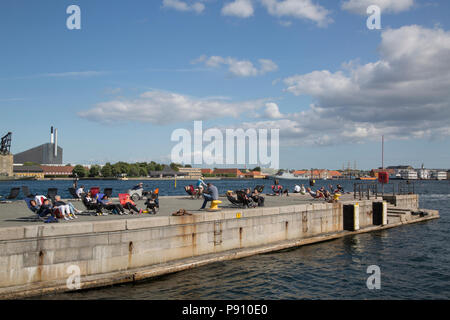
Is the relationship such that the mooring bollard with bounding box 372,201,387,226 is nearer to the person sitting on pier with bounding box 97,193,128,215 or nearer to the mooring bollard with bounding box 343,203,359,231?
the mooring bollard with bounding box 343,203,359,231

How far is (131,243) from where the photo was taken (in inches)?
497

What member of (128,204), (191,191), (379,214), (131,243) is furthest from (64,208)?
(379,214)

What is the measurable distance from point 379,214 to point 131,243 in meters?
19.6

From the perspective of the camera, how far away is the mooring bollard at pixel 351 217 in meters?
23.1

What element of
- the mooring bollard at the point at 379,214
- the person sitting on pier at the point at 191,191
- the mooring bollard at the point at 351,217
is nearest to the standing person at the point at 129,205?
the person sitting on pier at the point at 191,191

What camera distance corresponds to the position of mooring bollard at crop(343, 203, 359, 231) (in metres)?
23.1

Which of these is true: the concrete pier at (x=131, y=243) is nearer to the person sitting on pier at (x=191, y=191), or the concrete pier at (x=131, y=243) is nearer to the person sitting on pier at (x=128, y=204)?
the person sitting on pier at (x=128, y=204)

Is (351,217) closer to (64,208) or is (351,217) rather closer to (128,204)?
(128,204)

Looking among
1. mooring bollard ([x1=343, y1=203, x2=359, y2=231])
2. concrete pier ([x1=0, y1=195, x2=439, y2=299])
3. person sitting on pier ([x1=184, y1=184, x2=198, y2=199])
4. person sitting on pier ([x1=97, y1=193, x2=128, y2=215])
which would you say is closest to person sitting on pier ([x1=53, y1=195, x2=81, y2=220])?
concrete pier ([x1=0, y1=195, x2=439, y2=299])

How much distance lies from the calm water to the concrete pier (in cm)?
49

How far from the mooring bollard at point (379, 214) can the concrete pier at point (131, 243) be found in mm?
7121
